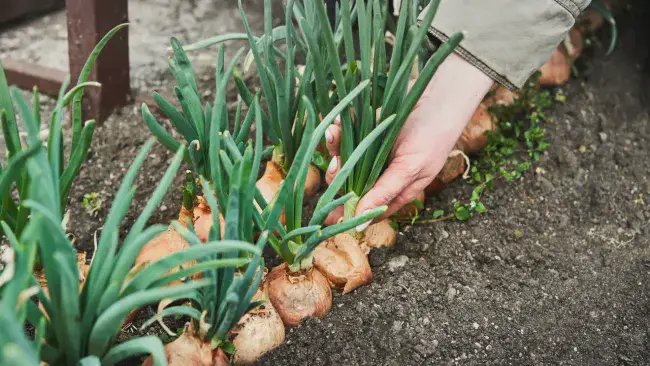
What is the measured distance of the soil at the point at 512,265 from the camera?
1.15 meters

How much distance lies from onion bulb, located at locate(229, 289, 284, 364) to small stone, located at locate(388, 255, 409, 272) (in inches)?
12.9

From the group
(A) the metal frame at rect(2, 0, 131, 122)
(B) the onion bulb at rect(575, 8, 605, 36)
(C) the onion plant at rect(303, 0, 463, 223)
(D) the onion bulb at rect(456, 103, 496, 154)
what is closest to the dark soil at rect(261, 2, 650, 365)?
(D) the onion bulb at rect(456, 103, 496, 154)

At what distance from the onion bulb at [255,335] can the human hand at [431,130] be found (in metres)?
0.29

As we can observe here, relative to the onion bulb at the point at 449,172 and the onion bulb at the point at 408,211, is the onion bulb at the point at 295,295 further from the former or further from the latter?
the onion bulb at the point at 449,172

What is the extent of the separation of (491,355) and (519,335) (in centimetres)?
9

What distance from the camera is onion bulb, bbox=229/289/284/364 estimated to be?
103cm

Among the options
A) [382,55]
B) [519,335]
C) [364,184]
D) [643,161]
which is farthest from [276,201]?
[643,161]

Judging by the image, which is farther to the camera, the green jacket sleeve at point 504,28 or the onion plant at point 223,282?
the green jacket sleeve at point 504,28


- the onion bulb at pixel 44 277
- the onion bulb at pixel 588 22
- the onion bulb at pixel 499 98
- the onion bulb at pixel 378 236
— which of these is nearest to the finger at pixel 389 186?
the onion bulb at pixel 378 236

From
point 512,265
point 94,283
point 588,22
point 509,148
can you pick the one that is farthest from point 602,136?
point 94,283

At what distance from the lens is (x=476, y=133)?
5.41ft

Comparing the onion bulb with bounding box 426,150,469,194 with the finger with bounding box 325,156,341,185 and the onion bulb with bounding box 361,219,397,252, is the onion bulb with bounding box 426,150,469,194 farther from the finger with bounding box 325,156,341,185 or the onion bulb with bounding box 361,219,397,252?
the finger with bounding box 325,156,341,185

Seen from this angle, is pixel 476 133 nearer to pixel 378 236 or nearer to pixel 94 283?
pixel 378 236

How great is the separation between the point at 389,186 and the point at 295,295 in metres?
0.28
